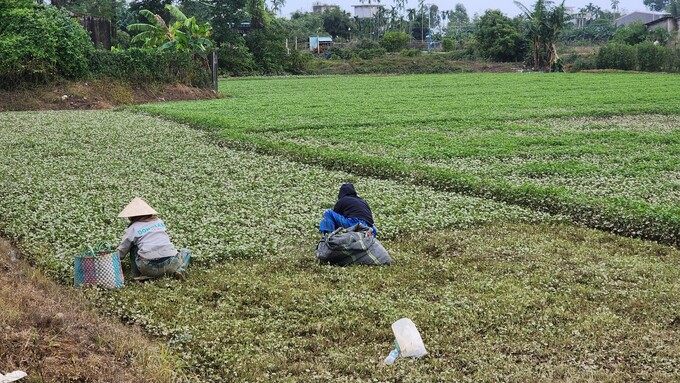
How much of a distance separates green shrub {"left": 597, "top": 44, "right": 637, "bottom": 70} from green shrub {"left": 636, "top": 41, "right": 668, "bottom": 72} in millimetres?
541

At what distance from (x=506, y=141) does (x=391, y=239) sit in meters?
10.0

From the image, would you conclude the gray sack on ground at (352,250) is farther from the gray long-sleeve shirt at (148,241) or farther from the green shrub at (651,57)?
the green shrub at (651,57)

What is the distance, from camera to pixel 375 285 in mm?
8078

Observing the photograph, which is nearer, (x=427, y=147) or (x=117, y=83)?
(x=427, y=147)

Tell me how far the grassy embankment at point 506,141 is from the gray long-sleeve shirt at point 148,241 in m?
6.24

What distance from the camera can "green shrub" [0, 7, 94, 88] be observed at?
103 feet

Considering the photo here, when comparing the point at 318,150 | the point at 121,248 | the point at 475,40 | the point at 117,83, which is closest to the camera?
the point at 121,248

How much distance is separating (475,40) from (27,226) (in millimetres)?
74660

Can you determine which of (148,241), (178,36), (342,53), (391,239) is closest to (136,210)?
(148,241)

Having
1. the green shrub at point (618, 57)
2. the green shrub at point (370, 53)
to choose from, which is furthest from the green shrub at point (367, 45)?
the green shrub at point (618, 57)

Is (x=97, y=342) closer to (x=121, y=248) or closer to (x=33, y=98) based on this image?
(x=121, y=248)

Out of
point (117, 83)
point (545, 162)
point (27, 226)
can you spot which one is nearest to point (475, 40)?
point (117, 83)

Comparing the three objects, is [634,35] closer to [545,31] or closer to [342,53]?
[545,31]

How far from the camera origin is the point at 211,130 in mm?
23125
